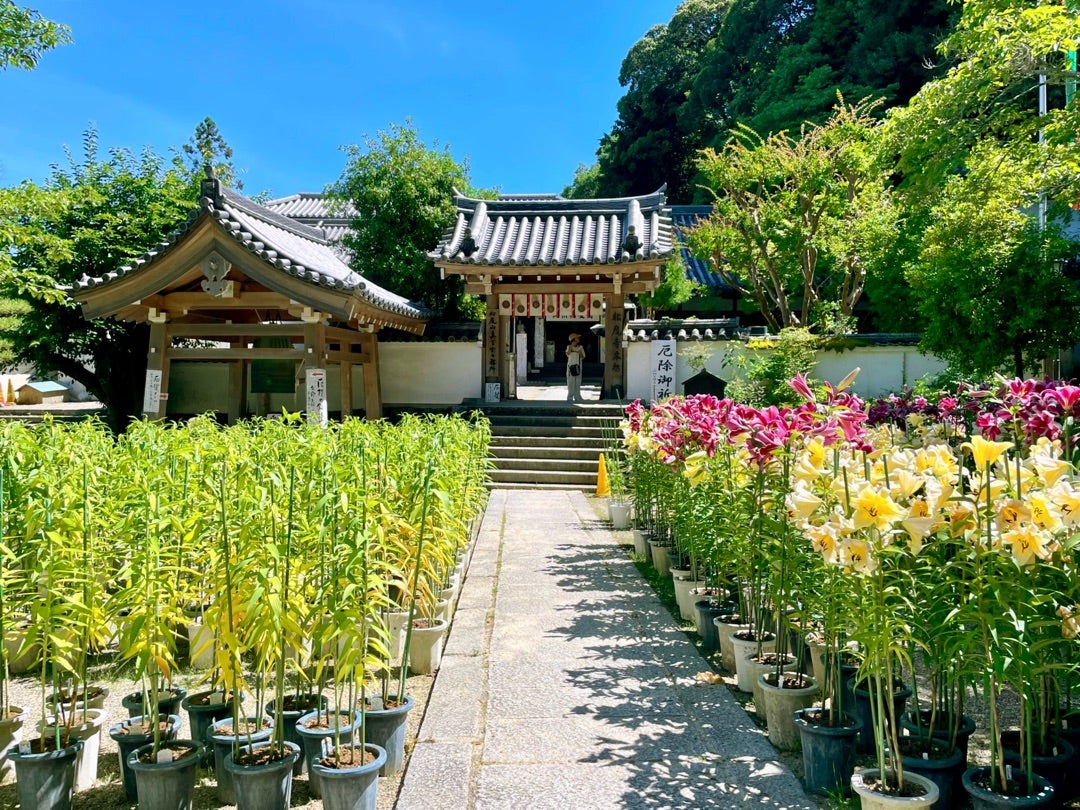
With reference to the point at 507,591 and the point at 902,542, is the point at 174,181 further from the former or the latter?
the point at 902,542

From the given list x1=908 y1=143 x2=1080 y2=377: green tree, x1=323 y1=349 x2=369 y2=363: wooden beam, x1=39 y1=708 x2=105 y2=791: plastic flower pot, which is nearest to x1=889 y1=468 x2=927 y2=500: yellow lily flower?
x1=39 y1=708 x2=105 y2=791: plastic flower pot

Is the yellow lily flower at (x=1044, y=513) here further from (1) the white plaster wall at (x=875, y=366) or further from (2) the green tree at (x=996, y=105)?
(1) the white plaster wall at (x=875, y=366)

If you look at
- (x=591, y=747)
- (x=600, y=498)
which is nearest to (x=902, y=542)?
(x=591, y=747)

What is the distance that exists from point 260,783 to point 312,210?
1096 inches

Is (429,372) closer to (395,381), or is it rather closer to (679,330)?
(395,381)

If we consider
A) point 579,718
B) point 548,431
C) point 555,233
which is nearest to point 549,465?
point 548,431

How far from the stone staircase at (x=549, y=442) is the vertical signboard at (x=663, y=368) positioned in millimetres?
863

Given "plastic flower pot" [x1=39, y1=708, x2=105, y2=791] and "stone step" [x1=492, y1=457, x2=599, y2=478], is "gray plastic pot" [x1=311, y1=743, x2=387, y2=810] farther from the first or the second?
"stone step" [x1=492, y1=457, x2=599, y2=478]

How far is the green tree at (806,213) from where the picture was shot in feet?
44.1

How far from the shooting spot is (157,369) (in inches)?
410

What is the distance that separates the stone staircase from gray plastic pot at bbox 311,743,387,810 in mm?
8334

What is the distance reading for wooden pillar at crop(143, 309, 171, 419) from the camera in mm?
10297

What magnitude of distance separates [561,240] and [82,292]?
8.15 m

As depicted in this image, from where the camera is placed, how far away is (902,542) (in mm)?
2473
